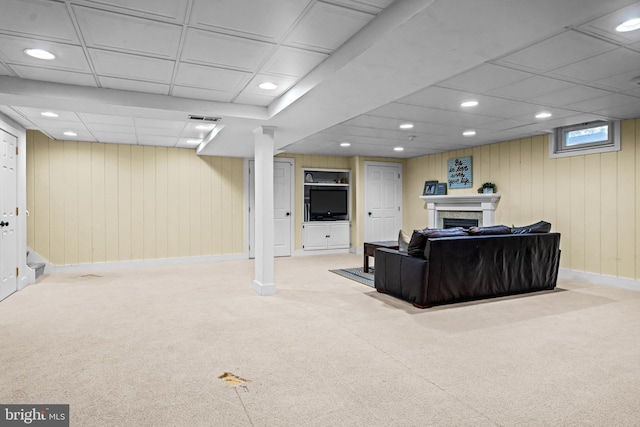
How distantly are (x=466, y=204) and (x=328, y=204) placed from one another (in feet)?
9.69

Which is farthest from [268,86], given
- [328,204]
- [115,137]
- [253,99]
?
[328,204]

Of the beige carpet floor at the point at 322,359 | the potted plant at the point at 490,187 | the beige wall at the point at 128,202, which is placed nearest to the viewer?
the beige carpet floor at the point at 322,359

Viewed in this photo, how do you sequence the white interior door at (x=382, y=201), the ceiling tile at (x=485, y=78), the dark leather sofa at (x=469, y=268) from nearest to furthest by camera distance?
the ceiling tile at (x=485, y=78) → the dark leather sofa at (x=469, y=268) → the white interior door at (x=382, y=201)

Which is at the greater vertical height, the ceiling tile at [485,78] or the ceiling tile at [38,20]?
the ceiling tile at [485,78]

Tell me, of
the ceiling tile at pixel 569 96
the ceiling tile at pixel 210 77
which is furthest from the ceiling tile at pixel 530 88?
the ceiling tile at pixel 210 77

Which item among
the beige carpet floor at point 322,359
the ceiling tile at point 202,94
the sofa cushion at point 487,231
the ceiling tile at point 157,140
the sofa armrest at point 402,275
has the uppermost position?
the ceiling tile at point 157,140

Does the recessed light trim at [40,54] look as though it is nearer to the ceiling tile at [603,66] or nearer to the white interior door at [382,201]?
the ceiling tile at [603,66]

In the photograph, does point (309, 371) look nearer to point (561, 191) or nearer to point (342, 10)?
point (342, 10)

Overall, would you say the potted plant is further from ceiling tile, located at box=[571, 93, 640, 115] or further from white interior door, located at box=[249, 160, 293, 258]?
white interior door, located at box=[249, 160, 293, 258]

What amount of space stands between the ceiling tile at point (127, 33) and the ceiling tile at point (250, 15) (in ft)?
0.91

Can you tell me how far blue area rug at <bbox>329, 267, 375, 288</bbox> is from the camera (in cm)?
537

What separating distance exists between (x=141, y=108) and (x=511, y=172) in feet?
19.5

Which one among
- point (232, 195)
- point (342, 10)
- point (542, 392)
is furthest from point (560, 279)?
point (232, 195)

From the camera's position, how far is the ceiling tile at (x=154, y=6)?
210 cm
